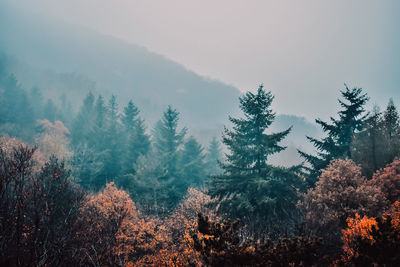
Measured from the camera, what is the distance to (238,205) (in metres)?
15.5

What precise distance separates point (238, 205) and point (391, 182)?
12.0 m

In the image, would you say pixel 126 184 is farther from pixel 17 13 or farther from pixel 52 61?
pixel 17 13

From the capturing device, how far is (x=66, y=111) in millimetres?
68625

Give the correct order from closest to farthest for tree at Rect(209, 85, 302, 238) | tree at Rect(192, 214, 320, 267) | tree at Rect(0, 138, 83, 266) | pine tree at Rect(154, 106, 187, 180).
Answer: tree at Rect(192, 214, 320, 267) → tree at Rect(0, 138, 83, 266) → tree at Rect(209, 85, 302, 238) → pine tree at Rect(154, 106, 187, 180)

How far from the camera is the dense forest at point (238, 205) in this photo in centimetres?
697

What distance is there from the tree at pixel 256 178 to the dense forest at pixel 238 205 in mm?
102

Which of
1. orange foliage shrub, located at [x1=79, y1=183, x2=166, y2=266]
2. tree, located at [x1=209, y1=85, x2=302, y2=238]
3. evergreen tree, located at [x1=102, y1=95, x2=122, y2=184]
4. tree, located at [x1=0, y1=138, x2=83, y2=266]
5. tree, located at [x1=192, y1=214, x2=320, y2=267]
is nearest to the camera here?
tree, located at [x1=192, y1=214, x2=320, y2=267]

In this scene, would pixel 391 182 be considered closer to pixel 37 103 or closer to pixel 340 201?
pixel 340 201

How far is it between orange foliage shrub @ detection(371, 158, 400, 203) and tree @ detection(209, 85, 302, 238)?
19.1 ft

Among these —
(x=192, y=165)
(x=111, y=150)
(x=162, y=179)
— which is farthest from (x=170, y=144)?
(x=111, y=150)

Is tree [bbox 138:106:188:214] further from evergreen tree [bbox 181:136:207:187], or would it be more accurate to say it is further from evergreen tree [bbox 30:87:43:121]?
evergreen tree [bbox 30:87:43:121]

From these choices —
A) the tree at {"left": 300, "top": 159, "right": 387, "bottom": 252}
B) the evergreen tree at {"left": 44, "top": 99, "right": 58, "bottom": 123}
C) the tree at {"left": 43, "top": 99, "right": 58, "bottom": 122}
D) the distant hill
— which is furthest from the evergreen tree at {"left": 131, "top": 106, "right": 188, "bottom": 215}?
the distant hill

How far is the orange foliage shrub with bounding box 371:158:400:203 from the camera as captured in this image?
46.8 ft

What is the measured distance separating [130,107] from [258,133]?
108 ft
